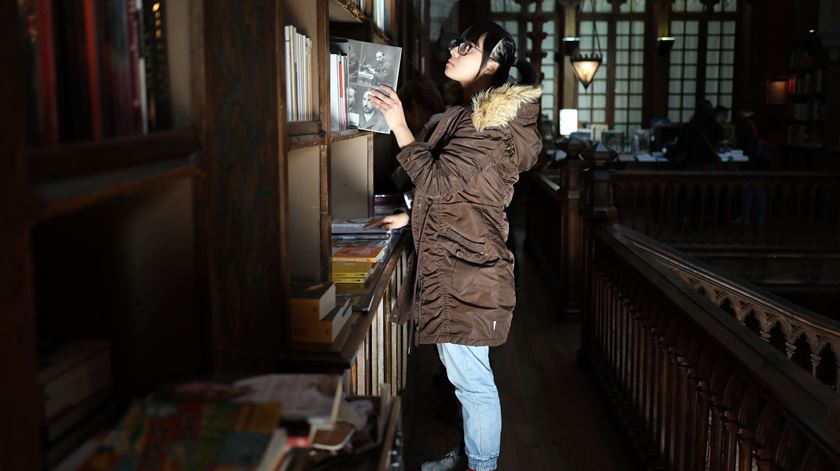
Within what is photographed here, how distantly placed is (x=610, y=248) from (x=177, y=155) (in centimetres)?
300

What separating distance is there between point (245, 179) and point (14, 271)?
0.73m

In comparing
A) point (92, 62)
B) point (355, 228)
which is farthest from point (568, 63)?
point (92, 62)

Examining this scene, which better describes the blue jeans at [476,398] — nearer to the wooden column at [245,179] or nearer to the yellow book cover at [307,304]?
the yellow book cover at [307,304]

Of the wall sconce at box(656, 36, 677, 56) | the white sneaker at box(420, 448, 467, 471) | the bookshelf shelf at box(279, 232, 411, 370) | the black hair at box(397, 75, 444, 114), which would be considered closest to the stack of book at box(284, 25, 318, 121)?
the bookshelf shelf at box(279, 232, 411, 370)

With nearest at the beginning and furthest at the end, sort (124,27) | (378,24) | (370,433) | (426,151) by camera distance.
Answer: (124,27)
(370,433)
(426,151)
(378,24)

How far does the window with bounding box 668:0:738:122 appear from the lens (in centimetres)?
1617

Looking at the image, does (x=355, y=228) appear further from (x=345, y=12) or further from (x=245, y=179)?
(x=245, y=179)

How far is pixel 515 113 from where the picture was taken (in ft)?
7.89

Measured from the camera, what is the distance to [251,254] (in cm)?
151

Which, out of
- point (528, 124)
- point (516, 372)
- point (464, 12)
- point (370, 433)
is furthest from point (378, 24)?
point (464, 12)

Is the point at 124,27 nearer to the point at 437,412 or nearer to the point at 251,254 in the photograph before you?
the point at 251,254

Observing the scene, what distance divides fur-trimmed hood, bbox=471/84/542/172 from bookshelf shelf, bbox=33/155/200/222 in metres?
1.42

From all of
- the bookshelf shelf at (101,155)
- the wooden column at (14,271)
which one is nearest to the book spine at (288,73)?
the bookshelf shelf at (101,155)

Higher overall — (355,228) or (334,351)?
(355,228)
